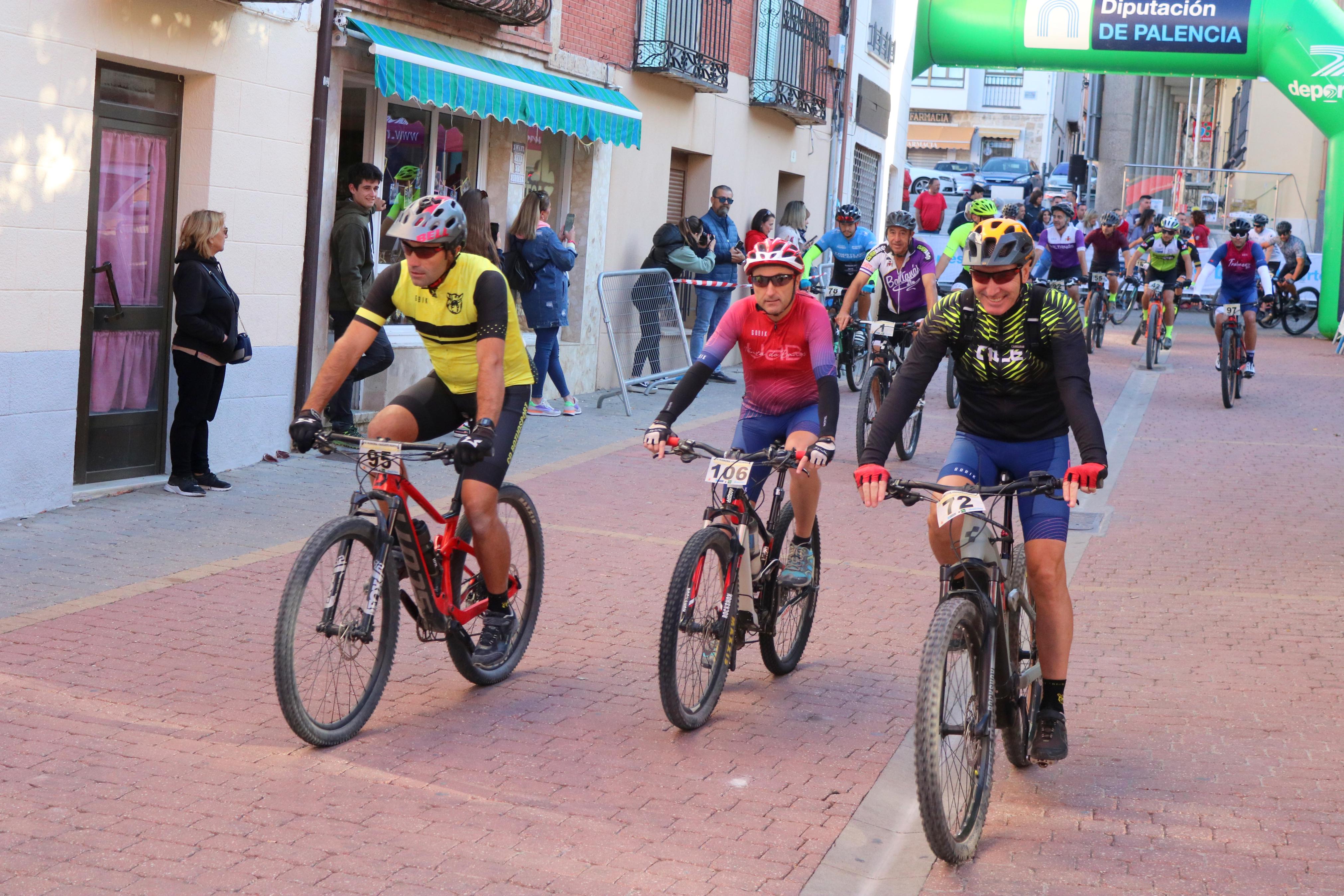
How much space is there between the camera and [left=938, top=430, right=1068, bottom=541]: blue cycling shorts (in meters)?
4.90

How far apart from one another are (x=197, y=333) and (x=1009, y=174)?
34.1 metres

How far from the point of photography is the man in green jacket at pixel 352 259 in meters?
10.9

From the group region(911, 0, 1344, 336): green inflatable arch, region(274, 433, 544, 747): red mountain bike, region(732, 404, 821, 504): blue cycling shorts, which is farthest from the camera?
region(911, 0, 1344, 336): green inflatable arch

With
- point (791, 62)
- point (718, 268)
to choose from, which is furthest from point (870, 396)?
point (791, 62)

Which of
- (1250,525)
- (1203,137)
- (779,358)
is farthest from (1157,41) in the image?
(1203,137)

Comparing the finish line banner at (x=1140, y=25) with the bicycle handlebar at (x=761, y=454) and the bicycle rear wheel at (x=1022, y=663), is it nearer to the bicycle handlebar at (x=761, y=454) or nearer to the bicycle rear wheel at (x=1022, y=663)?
the bicycle handlebar at (x=761, y=454)

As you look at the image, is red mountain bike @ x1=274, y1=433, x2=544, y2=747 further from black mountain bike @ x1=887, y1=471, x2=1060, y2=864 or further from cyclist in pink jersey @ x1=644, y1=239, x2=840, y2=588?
black mountain bike @ x1=887, y1=471, x2=1060, y2=864

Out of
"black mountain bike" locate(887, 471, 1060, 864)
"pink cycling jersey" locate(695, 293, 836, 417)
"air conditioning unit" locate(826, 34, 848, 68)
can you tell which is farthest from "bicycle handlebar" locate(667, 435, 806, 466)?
"air conditioning unit" locate(826, 34, 848, 68)

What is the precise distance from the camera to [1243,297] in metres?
A: 16.3

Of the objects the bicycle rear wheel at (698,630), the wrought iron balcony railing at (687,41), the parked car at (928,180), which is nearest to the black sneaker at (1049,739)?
the bicycle rear wheel at (698,630)

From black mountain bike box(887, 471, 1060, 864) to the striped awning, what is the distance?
24.7 ft

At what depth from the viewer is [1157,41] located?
22688 millimetres

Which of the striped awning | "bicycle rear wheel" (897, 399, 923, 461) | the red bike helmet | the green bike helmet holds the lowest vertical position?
"bicycle rear wheel" (897, 399, 923, 461)

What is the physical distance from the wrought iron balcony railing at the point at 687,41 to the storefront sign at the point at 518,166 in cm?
202
